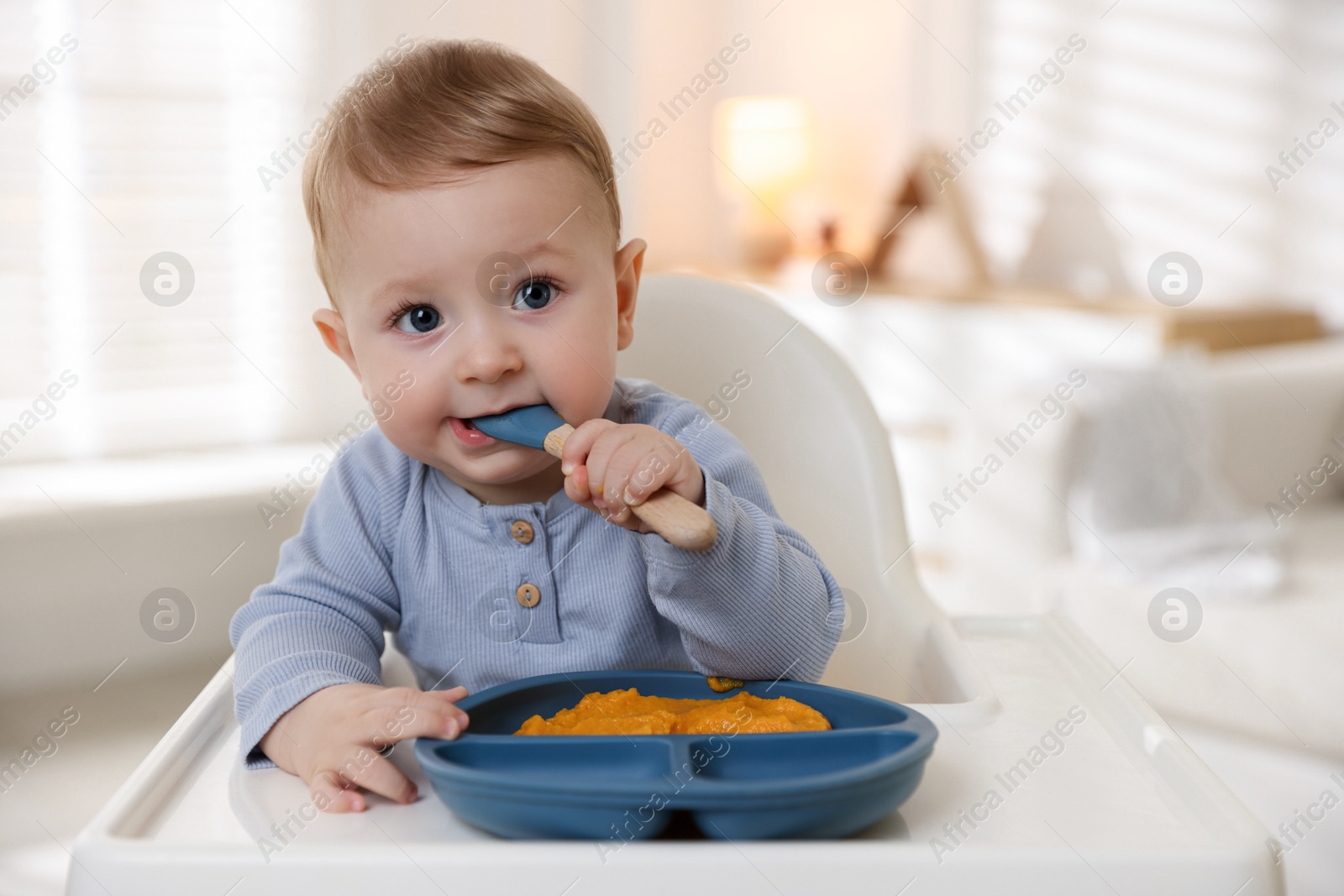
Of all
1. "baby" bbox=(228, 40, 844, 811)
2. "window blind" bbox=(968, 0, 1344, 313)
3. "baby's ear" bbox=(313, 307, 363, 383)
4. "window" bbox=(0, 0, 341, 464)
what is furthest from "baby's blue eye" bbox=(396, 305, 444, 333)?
"window blind" bbox=(968, 0, 1344, 313)

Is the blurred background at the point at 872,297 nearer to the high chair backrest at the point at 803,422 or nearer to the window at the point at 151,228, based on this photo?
the window at the point at 151,228

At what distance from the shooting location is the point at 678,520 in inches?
22.2

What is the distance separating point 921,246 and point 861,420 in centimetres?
249

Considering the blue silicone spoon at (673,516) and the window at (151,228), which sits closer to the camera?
the blue silicone spoon at (673,516)

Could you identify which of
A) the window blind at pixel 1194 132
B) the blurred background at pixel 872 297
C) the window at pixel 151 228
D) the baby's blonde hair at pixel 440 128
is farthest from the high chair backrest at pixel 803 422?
the window blind at pixel 1194 132

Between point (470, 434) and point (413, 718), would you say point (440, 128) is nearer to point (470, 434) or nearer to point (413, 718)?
point (470, 434)

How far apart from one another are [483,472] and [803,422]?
1.36 ft

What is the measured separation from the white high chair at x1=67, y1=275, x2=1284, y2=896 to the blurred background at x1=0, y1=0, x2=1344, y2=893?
3.78 feet

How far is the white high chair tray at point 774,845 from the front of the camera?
1.57 ft

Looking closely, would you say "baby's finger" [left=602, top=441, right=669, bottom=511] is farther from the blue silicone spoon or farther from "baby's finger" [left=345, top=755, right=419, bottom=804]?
"baby's finger" [left=345, top=755, right=419, bottom=804]

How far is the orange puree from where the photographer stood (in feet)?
1.97

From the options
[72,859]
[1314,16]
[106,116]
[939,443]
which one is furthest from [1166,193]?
[72,859]

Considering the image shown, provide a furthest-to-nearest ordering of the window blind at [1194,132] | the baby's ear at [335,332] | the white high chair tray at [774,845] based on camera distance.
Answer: the window blind at [1194,132]
the baby's ear at [335,332]
the white high chair tray at [774,845]

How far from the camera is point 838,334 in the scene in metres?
3.26
